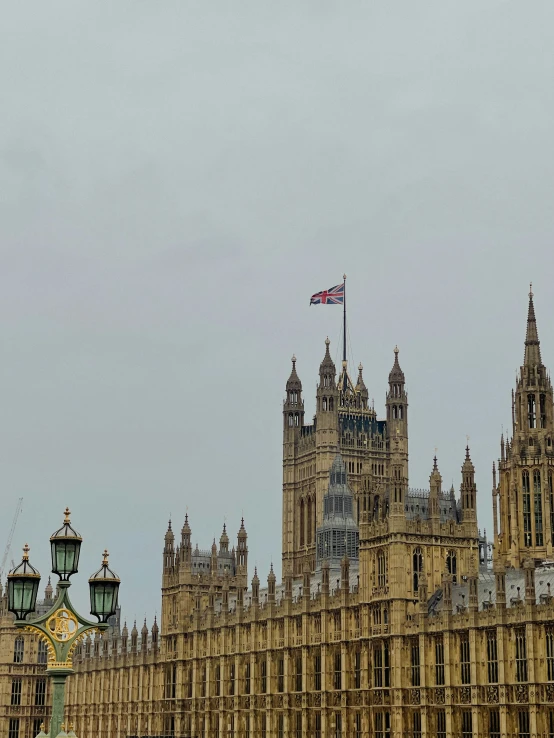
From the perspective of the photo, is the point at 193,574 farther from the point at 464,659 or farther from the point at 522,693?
the point at 522,693

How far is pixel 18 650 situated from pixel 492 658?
114m

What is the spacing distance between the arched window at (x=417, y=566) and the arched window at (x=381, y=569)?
2.84 m

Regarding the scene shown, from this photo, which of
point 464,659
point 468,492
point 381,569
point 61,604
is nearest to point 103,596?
point 61,604

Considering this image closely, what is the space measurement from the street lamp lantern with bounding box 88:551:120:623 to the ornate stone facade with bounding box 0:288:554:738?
57.6 m

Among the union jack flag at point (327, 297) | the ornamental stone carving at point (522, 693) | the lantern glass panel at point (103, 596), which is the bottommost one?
the ornamental stone carving at point (522, 693)

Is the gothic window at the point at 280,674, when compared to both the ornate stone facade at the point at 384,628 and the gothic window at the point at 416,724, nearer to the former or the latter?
the ornate stone facade at the point at 384,628

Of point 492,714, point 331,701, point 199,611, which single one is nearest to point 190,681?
point 199,611

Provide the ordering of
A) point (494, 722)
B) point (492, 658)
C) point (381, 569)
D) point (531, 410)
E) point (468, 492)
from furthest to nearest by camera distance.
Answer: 1. point (531, 410)
2. point (468, 492)
3. point (381, 569)
4. point (492, 658)
5. point (494, 722)

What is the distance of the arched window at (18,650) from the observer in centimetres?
19788

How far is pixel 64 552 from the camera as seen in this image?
151 feet

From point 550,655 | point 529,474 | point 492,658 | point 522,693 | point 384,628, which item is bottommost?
point 522,693

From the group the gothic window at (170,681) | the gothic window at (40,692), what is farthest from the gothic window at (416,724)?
the gothic window at (40,692)

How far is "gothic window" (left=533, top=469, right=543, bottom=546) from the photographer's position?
13588 centimetres

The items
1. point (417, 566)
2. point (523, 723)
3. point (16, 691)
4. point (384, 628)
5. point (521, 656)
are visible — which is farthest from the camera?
point (16, 691)
